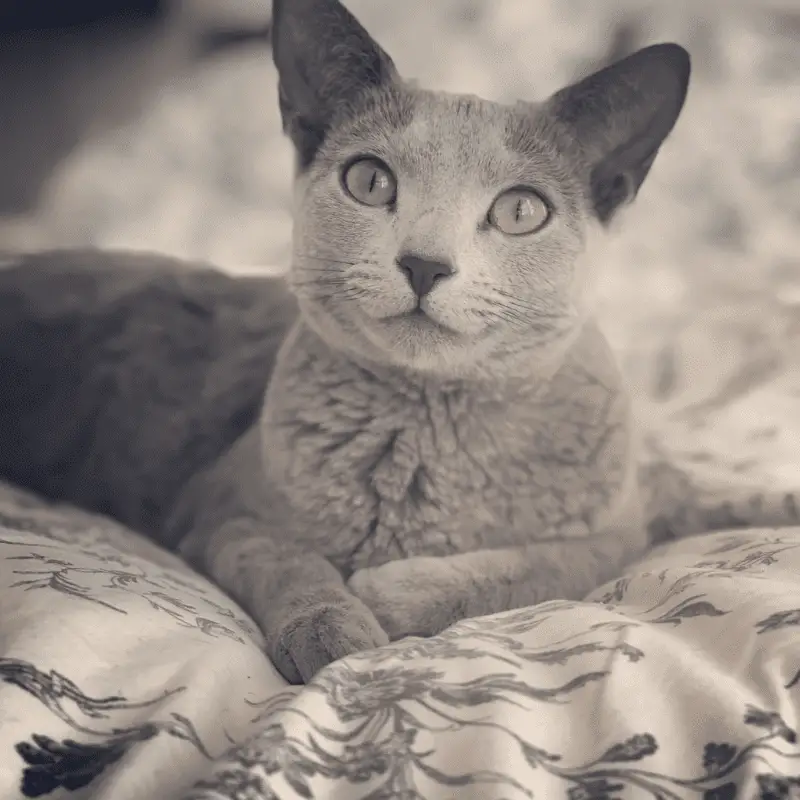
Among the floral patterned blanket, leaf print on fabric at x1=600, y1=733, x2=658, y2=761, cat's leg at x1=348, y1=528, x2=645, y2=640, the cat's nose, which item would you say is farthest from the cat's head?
leaf print on fabric at x1=600, y1=733, x2=658, y2=761

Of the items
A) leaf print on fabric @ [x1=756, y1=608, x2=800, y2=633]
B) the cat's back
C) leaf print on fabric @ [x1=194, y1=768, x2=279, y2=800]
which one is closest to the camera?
leaf print on fabric @ [x1=194, y1=768, x2=279, y2=800]

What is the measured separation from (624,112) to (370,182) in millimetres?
261

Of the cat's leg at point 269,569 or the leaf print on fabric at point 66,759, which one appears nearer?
the leaf print on fabric at point 66,759

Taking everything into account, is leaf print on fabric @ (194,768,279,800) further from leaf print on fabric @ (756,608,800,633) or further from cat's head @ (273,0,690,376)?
cat's head @ (273,0,690,376)

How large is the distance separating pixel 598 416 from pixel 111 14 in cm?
79

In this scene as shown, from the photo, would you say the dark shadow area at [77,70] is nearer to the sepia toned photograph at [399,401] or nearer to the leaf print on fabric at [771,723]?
the sepia toned photograph at [399,401]

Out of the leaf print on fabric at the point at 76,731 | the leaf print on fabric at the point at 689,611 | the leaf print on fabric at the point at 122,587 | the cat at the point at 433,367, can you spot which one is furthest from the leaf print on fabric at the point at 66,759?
the leaf print on fabric at the point at 689,611

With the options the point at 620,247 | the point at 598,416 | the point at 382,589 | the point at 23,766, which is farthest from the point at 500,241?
the point at 23,766

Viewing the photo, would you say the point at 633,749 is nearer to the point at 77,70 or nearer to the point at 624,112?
the point at 624,112

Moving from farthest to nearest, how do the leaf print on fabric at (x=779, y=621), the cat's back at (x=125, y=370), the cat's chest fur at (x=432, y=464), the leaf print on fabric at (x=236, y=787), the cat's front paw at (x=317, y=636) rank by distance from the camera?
1. the cat's back at (x=125, y=370)
2. the cat's chest fur at (x=432, y=464)
3. the cat's front paw at (x=317, y=636)
4. the leaf print on fabric at (x=779, y=621)
5. the leaf print on fabric at (x=236, y=787)

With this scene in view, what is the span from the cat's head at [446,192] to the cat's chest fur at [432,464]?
0.05 m

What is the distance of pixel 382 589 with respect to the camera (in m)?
0.77

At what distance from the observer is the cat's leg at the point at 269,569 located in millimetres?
659

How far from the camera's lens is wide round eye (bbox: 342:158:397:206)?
0.82 meters
